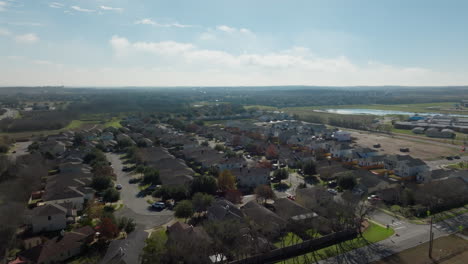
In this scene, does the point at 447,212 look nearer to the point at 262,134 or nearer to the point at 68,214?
the point at 68,214

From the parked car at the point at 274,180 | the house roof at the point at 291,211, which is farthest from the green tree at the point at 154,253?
the parked car at the point at 274,180

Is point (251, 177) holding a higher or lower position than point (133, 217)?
higher

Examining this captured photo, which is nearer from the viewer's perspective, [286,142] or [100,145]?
[100,145]

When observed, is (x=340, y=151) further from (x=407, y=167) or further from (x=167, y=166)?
(x=167, y=166)

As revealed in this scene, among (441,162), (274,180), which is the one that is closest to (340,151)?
(441,162)

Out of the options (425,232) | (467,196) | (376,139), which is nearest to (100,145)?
(425,232)

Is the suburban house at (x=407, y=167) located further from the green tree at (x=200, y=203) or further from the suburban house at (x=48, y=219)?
the suburban house at (x=48, y=219)
